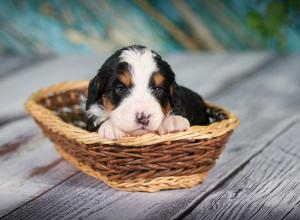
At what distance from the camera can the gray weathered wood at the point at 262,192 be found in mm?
2354

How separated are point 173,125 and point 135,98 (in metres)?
0.21

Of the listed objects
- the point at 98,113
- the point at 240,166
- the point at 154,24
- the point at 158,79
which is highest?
the point at 154,24

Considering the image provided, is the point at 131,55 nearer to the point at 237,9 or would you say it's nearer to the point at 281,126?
the point at 281,126

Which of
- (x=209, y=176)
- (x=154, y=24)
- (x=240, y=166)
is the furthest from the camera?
(x=154, y=24)

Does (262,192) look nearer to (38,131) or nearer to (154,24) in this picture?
(38,131)

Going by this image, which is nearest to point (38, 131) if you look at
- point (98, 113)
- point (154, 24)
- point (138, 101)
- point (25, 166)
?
point (25, 166)

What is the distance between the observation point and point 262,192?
258 cm

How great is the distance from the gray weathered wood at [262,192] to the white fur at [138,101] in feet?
1.47

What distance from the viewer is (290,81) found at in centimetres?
491

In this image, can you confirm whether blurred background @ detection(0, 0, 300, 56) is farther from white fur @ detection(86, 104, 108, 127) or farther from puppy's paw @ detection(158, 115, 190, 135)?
puppy's paw @ detection(158, 115, 190, 135)

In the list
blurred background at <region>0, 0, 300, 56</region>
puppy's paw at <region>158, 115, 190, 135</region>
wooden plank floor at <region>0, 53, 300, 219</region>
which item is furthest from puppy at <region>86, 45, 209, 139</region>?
blurred background at <region>0, 0, 300, 56</region>

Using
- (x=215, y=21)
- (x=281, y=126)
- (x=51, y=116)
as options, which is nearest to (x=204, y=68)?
(x=215, y=21)

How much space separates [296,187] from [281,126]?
1052 mm

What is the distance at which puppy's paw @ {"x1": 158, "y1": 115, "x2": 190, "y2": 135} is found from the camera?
8.00 feet
